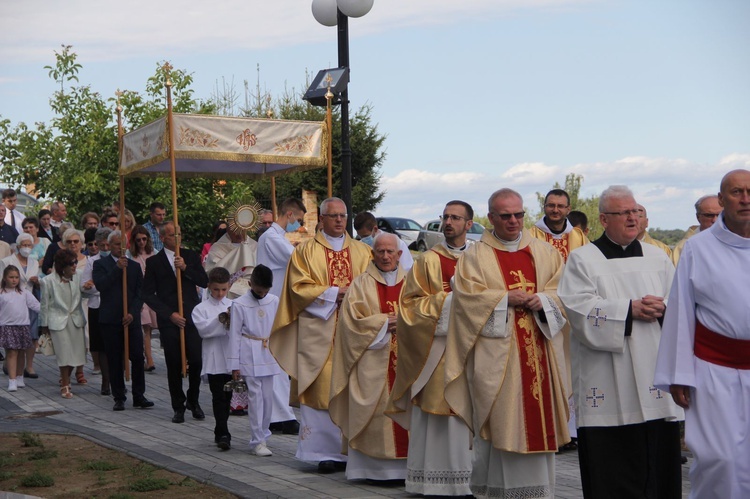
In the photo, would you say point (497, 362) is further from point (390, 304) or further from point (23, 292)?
point (23, 292)

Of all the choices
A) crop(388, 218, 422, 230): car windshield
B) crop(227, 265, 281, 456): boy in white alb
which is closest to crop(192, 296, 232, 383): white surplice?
crop(227, 265, 281, 456): boy in white alb

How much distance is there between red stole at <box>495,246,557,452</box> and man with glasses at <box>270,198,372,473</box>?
95.5 inches

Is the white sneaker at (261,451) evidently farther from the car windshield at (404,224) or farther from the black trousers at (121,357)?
the car windshield at (404,224)

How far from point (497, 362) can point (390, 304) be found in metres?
1.73

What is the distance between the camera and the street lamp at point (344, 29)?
1424 cm

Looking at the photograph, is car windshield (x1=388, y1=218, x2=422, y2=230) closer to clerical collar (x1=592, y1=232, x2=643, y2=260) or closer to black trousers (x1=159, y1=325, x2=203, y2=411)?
black trousers (x1=159, y1=325, x2=203, y2=411)

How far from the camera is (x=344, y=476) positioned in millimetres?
9531

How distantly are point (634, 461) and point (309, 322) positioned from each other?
12.2 feet

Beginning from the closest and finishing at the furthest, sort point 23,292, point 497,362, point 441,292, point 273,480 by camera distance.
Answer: point 497,362, point 441,292, point 273,480, point 23,292

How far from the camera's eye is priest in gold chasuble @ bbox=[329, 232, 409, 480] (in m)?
9.12

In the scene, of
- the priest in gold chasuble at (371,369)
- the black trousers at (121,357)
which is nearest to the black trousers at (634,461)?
the priest in gold chasuble at (371,369)

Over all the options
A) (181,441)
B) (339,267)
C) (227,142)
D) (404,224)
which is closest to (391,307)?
(339,267)

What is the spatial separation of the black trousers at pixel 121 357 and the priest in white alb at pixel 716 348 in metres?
8.32

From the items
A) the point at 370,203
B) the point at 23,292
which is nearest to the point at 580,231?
the point at 23,292
